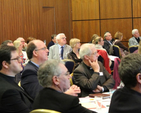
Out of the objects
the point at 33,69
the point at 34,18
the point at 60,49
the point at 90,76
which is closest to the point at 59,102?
the point at 33,69

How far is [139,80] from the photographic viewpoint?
1.79 metres

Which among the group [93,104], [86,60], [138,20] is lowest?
[93,104]

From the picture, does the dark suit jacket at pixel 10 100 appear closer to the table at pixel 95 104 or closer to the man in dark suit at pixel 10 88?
the man in dark suit at pixel 10 88

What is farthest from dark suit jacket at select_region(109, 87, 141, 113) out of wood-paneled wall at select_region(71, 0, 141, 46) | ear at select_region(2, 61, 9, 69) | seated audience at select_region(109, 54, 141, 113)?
wood-paneled wall at select_region(71, 0, 141, 46)

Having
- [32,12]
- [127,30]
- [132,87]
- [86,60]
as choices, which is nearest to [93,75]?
[86,60]

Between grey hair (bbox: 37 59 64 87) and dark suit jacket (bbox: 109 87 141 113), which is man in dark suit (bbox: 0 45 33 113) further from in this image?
dark suit jacket (bbox: 109 87 141 113)

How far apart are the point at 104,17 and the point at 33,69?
9.04 metres

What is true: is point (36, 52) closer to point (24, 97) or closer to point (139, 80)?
point (24, 97)

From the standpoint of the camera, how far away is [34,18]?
10797mm

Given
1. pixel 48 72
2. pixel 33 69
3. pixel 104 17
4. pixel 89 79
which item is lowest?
pixel 89 79

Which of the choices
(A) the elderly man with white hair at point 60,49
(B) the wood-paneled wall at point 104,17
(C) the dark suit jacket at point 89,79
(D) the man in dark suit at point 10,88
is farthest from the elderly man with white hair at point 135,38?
(D) the man in dark suit at point 10,88

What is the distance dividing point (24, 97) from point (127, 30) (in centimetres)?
974

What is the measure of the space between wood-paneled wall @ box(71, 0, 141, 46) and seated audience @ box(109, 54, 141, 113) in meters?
10.1

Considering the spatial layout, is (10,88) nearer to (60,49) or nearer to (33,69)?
(33,69)
